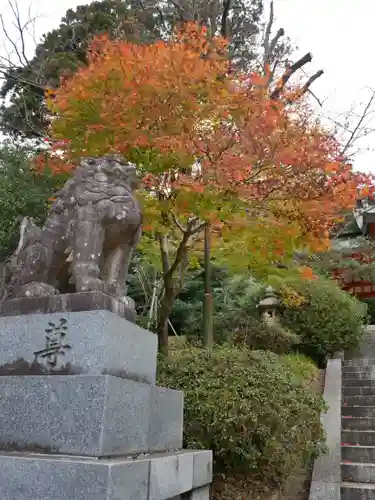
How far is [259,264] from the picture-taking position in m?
9.76

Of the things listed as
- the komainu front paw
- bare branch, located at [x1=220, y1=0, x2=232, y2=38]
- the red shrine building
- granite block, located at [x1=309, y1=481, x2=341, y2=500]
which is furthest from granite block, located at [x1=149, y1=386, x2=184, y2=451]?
the red shrine building

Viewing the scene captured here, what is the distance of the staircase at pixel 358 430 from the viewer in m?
6.28

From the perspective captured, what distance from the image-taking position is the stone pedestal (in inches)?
124

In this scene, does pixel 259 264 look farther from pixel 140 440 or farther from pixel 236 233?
pixel 140 440

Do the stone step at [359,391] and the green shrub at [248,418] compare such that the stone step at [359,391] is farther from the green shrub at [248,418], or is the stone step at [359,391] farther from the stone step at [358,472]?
the green shrub at [248,418]

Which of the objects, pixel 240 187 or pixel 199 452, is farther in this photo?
pixel 240 187

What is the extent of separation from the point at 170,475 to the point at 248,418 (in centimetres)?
212

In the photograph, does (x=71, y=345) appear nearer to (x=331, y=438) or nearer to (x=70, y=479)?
(x=70, y=479)

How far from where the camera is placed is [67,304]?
401 cm

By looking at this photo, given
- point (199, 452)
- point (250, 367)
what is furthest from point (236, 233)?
A: point (199, 452)

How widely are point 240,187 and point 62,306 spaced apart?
4665 millimetres

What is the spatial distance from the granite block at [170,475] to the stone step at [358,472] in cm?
333

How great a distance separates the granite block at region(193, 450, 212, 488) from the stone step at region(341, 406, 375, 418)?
498cm

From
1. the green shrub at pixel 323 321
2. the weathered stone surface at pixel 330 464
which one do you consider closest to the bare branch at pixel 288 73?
the green shrub at pixel 323 321
